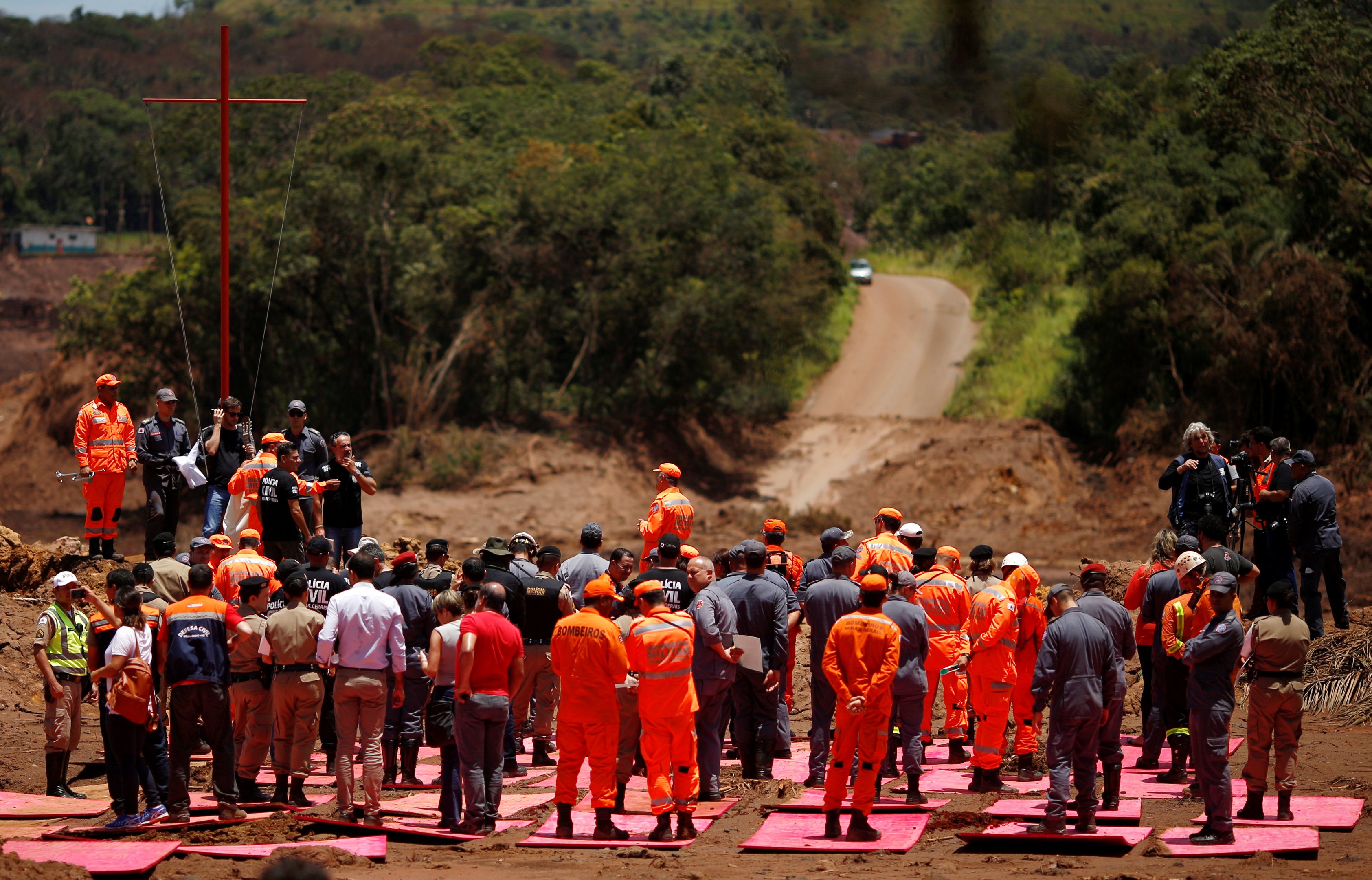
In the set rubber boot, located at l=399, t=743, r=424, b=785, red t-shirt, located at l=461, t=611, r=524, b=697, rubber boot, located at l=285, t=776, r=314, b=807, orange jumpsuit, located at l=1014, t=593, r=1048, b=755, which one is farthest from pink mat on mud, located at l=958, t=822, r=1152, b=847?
rubber boot, located at l=285, t=776, r=314, b=807

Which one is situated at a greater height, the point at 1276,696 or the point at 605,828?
the point at 1276,696

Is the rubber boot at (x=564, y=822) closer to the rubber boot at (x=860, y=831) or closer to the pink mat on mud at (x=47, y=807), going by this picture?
the rubber boot at (x=860, y=831)

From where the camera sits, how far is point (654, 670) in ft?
31.5

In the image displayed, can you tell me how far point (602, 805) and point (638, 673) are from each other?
1.01 meters

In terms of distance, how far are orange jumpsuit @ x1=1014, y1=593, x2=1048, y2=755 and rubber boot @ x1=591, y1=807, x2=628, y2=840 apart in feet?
11.6

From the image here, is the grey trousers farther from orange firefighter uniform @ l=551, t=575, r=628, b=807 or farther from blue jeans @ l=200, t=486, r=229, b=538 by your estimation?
blue jeans @ l=200, t=486, r=229, b=538

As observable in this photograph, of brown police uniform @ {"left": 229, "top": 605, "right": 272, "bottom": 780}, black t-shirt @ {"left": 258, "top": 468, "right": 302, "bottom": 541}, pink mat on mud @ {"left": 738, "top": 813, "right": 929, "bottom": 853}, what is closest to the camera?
pink mat on mud @ {"left": 738, "top": 813, "right": 929, "bottom": 853}

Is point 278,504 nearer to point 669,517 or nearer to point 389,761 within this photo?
point 389,761

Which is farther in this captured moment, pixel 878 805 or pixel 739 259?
pixel 739 259

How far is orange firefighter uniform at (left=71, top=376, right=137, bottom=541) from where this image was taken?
1529 cm

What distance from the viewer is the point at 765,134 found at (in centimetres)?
4941

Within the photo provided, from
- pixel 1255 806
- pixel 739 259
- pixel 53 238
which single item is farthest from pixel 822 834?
pixel 53 238

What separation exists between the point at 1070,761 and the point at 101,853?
22.6ft

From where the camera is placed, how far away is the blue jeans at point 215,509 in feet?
47.9
